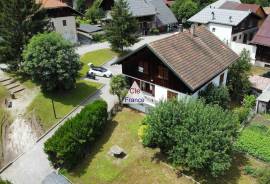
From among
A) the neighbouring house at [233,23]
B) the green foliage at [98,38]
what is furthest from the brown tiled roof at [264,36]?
the green foliage at [98,38]

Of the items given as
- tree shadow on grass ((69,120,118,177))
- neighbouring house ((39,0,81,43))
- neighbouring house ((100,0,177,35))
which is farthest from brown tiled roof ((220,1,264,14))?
tree shadow on grass ((69,120,118,177))

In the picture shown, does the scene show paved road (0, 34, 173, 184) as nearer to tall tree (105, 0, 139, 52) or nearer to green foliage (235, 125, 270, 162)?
green foliage (235, 125, 270, 162)

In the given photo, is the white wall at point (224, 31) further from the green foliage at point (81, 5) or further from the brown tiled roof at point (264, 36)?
the green foliage at point (81, 5)

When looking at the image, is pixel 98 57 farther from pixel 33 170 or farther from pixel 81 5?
pixel 81 5

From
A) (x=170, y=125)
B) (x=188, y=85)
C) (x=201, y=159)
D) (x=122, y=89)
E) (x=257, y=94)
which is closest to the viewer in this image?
(x=201, y=159)

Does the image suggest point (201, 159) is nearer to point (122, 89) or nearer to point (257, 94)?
point (122, 89)

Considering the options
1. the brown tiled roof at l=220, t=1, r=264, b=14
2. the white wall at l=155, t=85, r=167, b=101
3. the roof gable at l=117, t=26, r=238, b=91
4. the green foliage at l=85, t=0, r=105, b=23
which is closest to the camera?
the roof gable at l=117, t=26, r=238, b=91

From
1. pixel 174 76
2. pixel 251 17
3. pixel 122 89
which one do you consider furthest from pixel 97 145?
pixel 251 17
